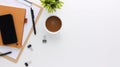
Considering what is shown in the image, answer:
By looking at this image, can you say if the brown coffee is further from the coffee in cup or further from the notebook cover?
the notebook cover

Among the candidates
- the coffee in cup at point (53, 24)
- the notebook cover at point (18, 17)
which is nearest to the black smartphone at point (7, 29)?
the notebook cover at point (18, 17)

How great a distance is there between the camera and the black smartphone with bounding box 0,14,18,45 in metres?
1.17

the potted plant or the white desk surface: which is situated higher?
the potted plant

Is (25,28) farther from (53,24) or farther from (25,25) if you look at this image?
(53,24)

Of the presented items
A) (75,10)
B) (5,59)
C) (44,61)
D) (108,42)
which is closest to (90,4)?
(75,10)

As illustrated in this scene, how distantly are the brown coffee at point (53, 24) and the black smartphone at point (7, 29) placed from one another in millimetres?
144

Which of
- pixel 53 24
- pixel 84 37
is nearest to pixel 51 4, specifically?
pixel 53 24

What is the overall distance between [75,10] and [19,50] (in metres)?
0.29

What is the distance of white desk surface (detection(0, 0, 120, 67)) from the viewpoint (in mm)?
1193

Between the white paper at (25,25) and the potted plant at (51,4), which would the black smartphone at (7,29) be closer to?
the white paper at (25,25)

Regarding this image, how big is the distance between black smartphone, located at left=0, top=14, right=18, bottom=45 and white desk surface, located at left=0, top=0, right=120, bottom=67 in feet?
0.26

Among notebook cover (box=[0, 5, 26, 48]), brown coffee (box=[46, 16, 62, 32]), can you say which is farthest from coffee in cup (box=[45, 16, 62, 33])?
notebook cover (box=[0, 5, 26, 48])

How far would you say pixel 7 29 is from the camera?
3.83 feet

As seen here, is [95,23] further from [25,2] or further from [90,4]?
[25,2]
